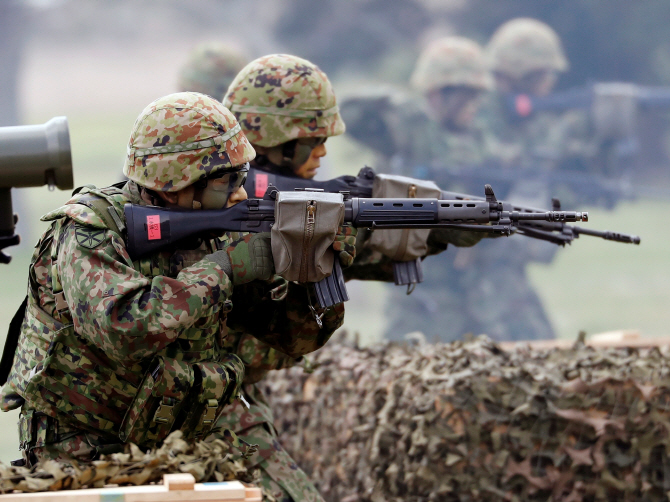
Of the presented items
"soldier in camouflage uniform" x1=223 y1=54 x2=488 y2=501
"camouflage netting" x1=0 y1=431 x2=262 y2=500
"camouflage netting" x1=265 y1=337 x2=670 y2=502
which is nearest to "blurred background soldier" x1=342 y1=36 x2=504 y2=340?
"camouflage netting" x1=265 y1=337 x2=670 y2=502

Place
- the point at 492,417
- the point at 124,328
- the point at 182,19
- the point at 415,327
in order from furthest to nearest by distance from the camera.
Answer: the point at 182,19, the point at 415,327, the point at 492,417, the point at 124,328

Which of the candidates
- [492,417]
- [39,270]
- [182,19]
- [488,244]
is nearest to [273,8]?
[182,19]

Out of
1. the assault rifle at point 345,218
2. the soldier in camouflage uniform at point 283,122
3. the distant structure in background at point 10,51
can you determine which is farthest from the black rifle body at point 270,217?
the distant structure in background at point 10,51

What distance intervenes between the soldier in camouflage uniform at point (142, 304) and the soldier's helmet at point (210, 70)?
7.81 metres

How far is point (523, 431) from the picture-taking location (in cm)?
569

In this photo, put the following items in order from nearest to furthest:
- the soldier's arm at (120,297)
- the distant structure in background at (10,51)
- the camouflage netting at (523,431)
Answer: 1. the soldier's arm at (120,297)
2. the camouflage netting at (523,431)
3. the distant structure in background at (10,51)

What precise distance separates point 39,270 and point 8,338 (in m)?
0.50

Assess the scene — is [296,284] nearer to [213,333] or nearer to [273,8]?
[213,333]

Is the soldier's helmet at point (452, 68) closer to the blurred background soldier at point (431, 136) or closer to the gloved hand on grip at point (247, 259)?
the blurred background soldier at point (431, 136)

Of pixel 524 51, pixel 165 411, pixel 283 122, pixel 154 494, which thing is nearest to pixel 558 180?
pixel 524 51

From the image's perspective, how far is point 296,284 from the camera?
4.27 meters

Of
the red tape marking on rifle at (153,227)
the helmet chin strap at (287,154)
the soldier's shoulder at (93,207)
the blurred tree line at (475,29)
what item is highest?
the blurred tree line at (475,29)

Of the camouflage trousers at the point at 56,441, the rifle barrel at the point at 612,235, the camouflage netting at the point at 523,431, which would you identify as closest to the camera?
the camouflage trousers at the point at 56,441

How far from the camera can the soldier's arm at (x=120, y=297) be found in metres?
3.45
